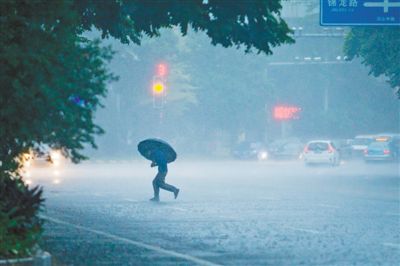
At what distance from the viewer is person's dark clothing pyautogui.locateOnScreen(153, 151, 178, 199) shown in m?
34.6

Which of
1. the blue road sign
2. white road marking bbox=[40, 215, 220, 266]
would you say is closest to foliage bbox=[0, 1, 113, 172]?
white road marking bbox=[40, 215, 220, 266]

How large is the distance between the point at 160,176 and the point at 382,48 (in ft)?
49.0

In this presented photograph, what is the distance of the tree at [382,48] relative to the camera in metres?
46.3

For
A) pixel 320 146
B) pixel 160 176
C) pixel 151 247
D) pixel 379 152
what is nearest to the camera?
pixel 151 247

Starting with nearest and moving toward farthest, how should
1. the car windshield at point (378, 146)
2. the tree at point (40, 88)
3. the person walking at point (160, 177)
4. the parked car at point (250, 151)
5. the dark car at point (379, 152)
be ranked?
the tree at point (40, 88), the person walking at point (160, 177), the dark car at point (379, 152), the car windshield at point (378, 146), the parked car at point (250, 151)

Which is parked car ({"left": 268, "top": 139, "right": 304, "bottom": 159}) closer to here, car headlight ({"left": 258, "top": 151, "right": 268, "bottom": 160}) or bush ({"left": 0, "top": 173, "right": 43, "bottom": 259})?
car headlight ({"left": 258, "top": 151, "right": 268, "bottom": 160})

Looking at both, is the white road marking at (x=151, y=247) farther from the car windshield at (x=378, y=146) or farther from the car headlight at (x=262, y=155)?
the car headlight at (x=262, y=155)

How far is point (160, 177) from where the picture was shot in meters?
34.6

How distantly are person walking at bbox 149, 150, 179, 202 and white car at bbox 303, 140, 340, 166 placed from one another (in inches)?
1474

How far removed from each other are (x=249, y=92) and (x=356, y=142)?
510 inches

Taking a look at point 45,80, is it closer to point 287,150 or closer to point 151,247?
point 151,247

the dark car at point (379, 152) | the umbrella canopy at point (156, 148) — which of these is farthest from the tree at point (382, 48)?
the dark car at point (379, 152)

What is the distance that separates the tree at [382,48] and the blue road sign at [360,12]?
14.7 meters

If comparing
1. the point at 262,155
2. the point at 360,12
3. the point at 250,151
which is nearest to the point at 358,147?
the point at 262,155
